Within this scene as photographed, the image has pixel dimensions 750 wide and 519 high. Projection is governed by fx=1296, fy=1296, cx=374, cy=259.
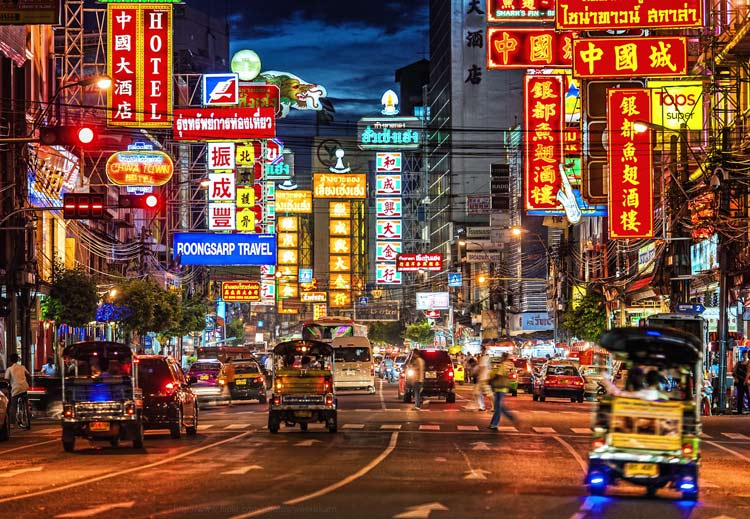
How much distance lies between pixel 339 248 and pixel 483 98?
25214mm

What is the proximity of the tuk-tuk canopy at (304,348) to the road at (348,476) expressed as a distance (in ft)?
6.46

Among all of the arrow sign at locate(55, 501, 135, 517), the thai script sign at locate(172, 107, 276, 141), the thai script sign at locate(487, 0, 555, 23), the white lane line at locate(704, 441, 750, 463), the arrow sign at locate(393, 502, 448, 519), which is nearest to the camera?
the arrow sign at locate(393, 502, 448, 519)

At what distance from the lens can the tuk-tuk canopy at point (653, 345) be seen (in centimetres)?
1811

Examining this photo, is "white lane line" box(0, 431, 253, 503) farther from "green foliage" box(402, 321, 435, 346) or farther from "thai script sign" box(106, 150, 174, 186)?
"green foliage" box(402, 321, 435, 346)

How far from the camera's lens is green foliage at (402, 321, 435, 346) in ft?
493

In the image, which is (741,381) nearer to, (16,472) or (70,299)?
(16,472)

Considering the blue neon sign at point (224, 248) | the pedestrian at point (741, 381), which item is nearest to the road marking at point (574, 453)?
the pedestrian at point (741, 381)

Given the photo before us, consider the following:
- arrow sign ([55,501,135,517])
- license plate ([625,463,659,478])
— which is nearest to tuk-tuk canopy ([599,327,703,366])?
license plate ([625,463,659,478])

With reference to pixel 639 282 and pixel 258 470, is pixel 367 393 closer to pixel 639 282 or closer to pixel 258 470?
pixel 639 282

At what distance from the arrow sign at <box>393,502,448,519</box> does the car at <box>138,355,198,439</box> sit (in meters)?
13.6

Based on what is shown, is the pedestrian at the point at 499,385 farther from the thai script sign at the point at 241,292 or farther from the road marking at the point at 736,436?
the thai script sign at the point at 241,292

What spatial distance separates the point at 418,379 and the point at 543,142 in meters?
14.8

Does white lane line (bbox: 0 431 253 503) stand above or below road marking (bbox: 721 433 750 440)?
above

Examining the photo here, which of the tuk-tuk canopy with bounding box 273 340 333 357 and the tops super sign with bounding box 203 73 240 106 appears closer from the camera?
the tuk-tuk canopy with bounding box 273 340 333 357
